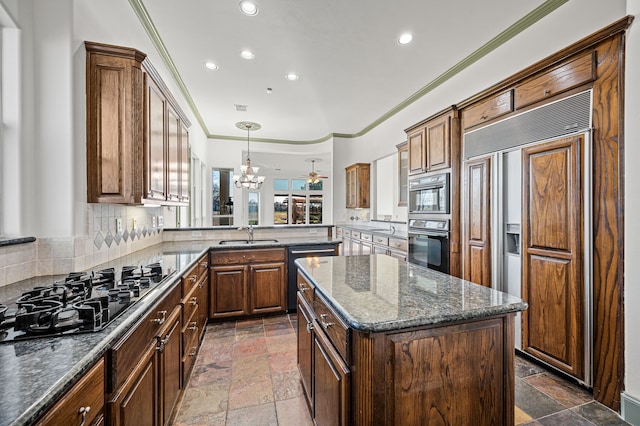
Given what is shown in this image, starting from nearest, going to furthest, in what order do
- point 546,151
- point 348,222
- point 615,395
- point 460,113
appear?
point 615,395 → point 546,151 → point 460,113 → point 348,222

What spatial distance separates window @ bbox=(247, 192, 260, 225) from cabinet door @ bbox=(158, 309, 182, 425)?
704cm

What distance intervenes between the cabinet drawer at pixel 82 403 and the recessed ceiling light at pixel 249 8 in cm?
275

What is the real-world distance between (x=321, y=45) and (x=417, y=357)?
3.17m

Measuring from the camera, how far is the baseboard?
67.7 inches

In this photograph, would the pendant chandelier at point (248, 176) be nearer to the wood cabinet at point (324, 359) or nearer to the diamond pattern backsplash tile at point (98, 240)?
the diamond pattern backsplash tile at point (98, 240)

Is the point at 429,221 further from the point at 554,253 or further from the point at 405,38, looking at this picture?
the point at 405,38

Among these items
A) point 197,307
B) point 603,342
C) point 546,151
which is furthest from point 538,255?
point 197,307

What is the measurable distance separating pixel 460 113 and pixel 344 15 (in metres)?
1.57

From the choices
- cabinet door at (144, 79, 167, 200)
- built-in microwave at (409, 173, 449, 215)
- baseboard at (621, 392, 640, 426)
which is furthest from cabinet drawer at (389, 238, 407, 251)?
cabinet door at (144, 79, 167, 200)

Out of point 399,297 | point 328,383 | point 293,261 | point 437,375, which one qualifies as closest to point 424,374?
point 437,375

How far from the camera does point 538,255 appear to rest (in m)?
2.30

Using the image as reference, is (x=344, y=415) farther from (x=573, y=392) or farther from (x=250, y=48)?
(x=250, y=48)

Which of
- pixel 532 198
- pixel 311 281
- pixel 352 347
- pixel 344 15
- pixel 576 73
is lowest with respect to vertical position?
pixel 352 347

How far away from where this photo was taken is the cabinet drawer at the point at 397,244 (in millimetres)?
3892
